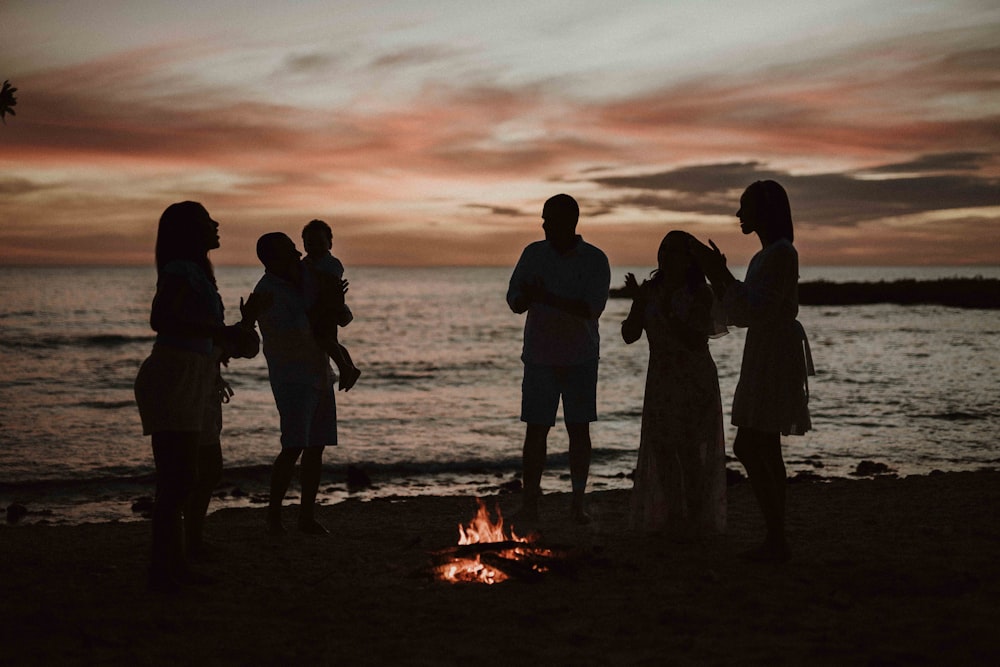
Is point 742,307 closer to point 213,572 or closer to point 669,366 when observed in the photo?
point 669,366

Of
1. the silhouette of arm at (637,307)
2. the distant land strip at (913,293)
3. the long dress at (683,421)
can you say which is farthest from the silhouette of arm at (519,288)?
the distant land strip at (913,293)

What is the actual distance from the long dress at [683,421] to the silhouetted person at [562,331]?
25.4 inches

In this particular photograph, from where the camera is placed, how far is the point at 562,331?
6.84 m

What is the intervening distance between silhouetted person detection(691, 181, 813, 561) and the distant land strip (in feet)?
207

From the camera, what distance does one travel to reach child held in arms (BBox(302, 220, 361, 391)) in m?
6.48

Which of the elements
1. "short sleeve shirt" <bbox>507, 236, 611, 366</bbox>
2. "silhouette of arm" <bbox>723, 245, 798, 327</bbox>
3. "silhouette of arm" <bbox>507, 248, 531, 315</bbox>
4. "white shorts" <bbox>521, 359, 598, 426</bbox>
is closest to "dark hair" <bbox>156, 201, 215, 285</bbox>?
"silhouette of arm" <bbox>507, 248, 531, 315</bbox>

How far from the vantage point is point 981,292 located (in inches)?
2522

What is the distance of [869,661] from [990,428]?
44.8 ft

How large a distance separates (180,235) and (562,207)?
3069mm

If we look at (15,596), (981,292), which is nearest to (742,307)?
(15,596)

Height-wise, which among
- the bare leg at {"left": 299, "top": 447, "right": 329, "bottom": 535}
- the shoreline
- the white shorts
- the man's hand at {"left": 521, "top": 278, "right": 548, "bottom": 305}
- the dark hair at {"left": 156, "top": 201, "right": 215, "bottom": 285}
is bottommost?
the shoreline

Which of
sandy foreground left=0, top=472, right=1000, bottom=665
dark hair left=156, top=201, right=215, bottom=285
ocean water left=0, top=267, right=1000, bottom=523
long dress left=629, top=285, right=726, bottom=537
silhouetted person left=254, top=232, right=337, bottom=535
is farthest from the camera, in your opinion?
ocean water left=0, top=267, right=1000, bottom=523

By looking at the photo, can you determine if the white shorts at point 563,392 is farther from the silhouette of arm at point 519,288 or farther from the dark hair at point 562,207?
the dark hair at point 562,207

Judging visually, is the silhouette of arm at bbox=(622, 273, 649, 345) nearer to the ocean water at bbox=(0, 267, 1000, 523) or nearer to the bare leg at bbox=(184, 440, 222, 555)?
the bare leg at bbox=(184, 440, 222, 555)
